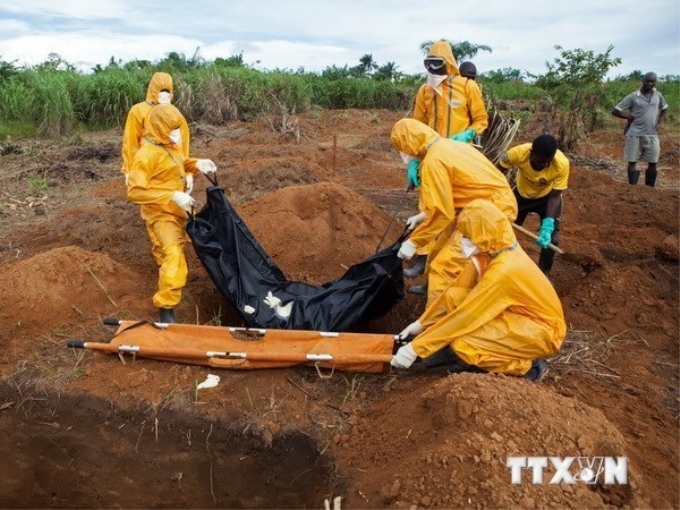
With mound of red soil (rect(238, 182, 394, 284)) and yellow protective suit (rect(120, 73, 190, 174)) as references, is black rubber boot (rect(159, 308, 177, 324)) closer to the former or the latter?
mound of red soil (rect(238, 182, 394, 284))

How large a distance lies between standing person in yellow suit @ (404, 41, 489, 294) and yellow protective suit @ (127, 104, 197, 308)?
1.79m

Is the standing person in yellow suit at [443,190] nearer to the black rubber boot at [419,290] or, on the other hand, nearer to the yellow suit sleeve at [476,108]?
the black rubber boot at [419,290]

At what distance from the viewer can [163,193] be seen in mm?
3863

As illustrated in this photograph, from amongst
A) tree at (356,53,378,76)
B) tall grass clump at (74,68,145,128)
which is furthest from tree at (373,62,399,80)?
tall grass clump at (74,68,145,128)

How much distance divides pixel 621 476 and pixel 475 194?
1.85 metres

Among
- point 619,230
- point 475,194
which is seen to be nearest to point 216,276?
point 475,194

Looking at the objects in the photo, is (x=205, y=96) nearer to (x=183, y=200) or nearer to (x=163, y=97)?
(x=163, y=97)

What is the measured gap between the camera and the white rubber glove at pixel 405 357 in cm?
311

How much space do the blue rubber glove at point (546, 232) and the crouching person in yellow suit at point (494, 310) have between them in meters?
1.07

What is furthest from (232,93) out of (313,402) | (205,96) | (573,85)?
(313,402)

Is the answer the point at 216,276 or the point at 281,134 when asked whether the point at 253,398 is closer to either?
the point at 216,276

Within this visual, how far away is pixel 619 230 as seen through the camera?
5719 millimetres

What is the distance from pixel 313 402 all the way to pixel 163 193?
5.90 ft

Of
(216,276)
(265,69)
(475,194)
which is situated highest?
(265,69)
